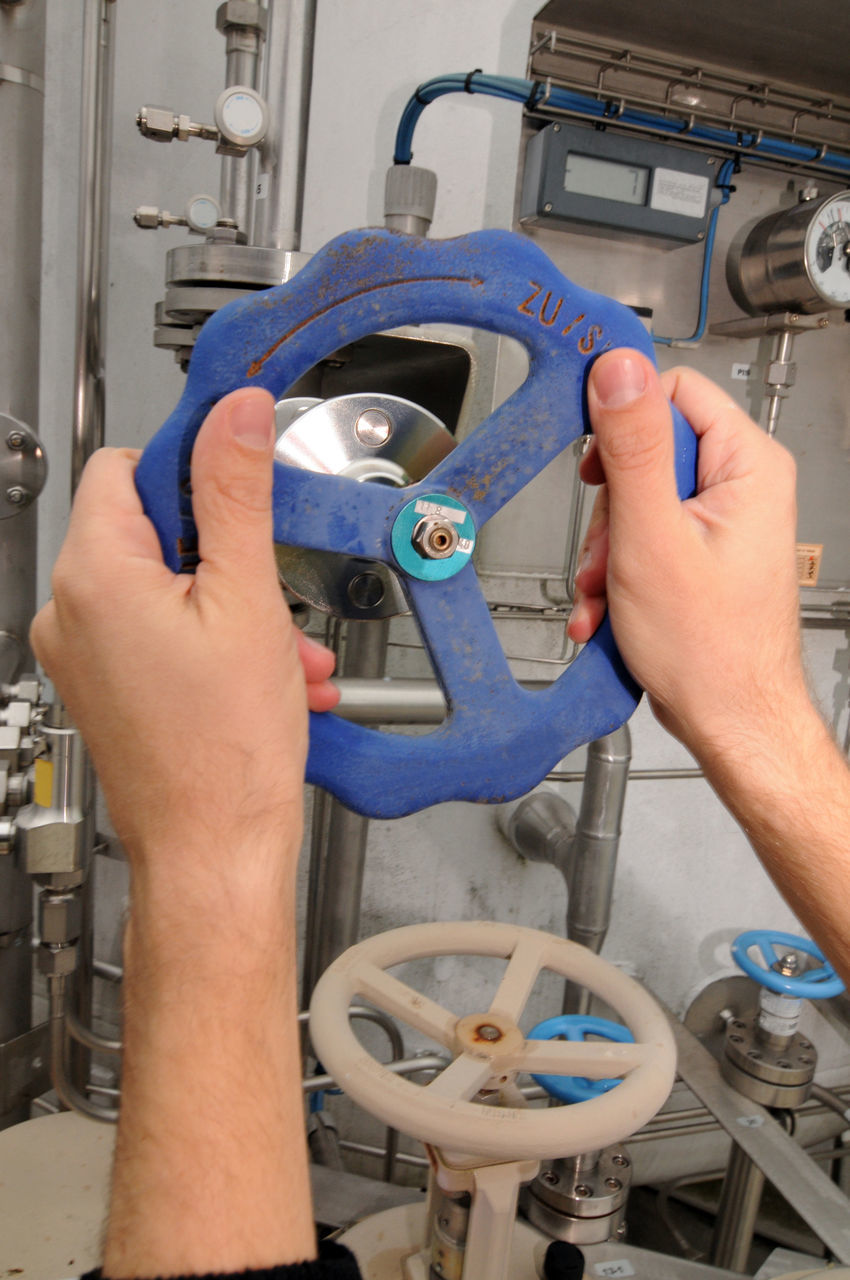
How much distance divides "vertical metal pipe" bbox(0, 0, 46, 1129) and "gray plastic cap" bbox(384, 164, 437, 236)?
0.37 meters

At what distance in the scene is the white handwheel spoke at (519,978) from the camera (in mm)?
796

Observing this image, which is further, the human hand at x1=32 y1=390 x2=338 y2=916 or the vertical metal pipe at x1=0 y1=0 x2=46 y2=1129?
the vertical metal pipe at x1=0 y1=0 x2=46 y2=1129

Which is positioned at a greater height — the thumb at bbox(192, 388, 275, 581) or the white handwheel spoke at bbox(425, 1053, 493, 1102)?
the thumb at bbox(192, 388, 275, 581)

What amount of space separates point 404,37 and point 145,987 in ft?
3.80

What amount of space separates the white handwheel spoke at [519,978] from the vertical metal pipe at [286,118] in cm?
75

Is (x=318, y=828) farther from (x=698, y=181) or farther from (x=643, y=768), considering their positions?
(x=698, y=181)

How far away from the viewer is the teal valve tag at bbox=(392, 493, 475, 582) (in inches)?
18.9

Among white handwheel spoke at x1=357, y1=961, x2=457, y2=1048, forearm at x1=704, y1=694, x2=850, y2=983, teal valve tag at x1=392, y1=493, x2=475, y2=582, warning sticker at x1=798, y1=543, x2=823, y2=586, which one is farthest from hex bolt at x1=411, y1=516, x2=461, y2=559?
warning sticker at x1=798, y1=543, x2=823, y2=586

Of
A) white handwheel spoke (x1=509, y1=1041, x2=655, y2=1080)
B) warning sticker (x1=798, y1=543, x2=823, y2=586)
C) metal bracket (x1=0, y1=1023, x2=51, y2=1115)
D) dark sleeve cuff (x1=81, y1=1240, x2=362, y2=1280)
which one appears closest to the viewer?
dark sleeve cuff (x1=81, y1=1240, x2=362, y2=1280)

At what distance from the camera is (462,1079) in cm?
71

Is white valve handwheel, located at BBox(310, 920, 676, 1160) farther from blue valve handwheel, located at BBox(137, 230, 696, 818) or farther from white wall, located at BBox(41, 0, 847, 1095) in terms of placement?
white wall, located at BBox(41, 0, 847, 1095)

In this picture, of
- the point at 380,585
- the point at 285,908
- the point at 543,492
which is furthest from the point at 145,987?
the point at 543,492

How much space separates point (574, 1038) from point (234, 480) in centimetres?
83

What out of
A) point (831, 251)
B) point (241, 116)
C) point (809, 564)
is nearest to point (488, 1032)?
point (241, 116)
